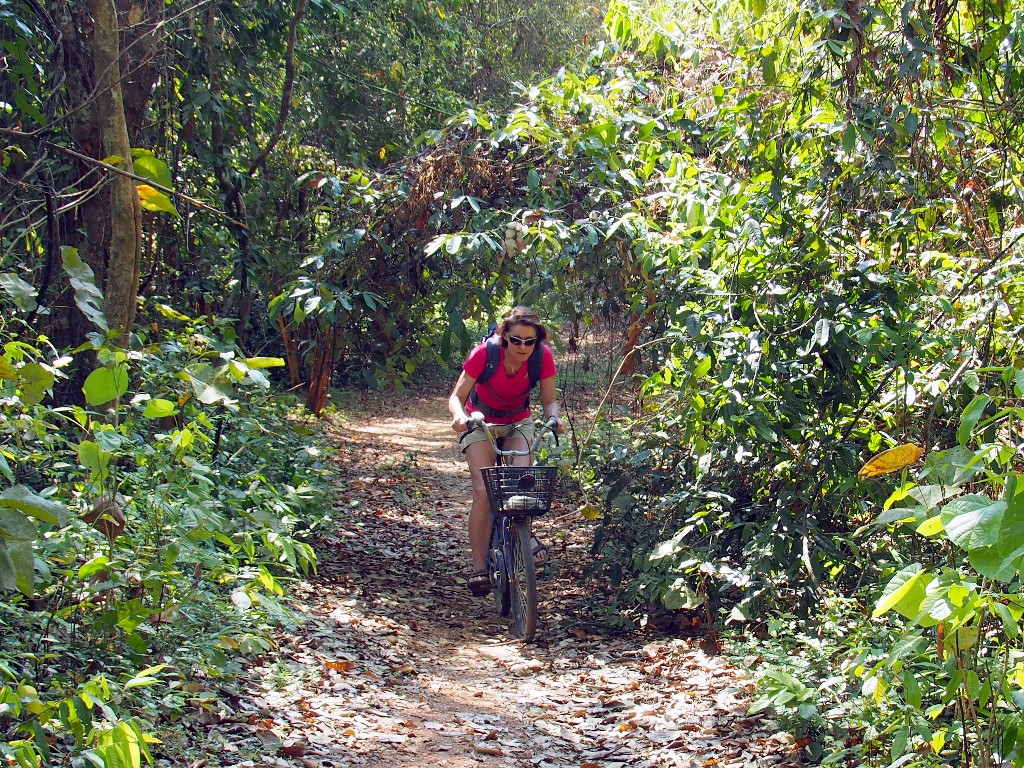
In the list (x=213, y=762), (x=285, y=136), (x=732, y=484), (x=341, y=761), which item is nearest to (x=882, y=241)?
(x=732, y=484)

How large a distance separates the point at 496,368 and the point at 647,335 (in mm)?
2014

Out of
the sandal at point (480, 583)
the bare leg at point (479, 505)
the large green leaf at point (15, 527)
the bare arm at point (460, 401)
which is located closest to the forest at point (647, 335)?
the large green leaf at point (15, 527)

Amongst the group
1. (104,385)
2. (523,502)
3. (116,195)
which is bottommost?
(523,502)

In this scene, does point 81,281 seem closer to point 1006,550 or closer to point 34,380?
point 34,380

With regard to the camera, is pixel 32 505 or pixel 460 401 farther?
pixel 460 401

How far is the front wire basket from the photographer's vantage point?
563 centimetres

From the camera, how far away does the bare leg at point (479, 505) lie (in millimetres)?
6199

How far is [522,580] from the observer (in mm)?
5738

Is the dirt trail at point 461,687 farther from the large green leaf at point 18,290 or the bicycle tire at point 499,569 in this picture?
the large green leaf at point 18,290

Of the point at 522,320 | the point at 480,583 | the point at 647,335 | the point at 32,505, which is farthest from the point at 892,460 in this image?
the point at 647,335

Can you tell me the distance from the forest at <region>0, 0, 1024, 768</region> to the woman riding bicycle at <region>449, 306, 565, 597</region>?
17.7 inches

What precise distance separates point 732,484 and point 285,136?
719cm

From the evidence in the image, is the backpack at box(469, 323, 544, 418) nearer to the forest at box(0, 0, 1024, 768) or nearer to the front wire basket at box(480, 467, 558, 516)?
the forest at box(0, 0, 1024, 768)

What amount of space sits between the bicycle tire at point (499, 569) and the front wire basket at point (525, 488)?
0.44 metres
